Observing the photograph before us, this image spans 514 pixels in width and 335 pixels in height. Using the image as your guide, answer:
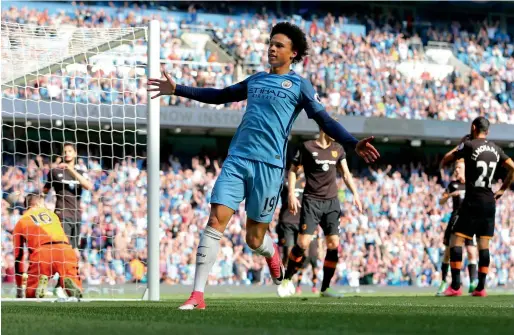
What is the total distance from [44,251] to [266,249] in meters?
4.13

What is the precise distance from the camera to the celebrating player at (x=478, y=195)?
12828 mm

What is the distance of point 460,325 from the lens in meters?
5.67

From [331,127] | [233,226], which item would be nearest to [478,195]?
[331,127]

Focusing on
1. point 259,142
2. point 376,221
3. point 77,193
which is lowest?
point 376,221

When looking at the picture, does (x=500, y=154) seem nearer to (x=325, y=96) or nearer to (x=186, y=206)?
(x=186, y=206)

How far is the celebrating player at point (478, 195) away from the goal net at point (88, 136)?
4025mm

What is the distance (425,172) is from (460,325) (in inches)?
1036

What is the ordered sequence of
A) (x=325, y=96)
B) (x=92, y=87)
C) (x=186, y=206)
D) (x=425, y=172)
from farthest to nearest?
(x=425, y=172) → (x=325, y=96) → (x=186, y=206) → (x=92, y=87)

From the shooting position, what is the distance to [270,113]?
7816mm

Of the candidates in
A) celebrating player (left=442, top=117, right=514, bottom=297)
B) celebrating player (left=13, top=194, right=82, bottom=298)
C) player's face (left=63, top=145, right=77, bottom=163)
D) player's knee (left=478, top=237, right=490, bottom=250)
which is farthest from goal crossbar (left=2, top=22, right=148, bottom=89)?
player's knee (left=478, top=237, right=490, bottom=250)

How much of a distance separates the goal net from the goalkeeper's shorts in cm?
48

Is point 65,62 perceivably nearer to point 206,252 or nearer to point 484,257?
point 484,257

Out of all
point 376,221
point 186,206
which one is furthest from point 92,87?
point 376,221

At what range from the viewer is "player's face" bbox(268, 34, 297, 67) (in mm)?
7988
